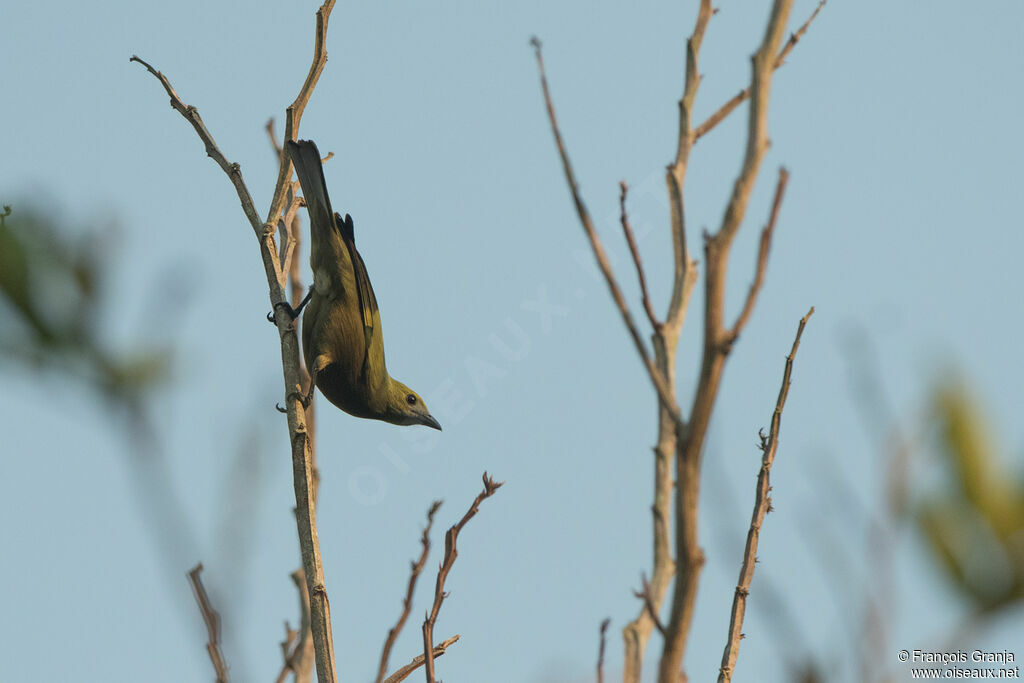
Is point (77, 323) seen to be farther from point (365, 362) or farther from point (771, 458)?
point (365, 362)

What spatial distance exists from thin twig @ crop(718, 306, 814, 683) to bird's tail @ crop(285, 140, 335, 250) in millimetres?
3877

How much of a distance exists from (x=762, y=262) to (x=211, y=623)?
1.56 m

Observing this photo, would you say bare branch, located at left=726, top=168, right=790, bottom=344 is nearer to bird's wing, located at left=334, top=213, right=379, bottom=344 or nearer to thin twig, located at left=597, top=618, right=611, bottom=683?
thin twig, located at left=597, top=618, right=611, bottom=683

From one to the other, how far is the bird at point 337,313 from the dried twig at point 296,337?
1.95m

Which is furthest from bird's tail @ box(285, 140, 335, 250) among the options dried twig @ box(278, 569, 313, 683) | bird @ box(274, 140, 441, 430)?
dried twig @ box(278, 569, 313, 683)

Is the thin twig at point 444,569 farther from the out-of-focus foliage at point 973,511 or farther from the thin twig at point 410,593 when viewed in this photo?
the out-of-focus foliage at point 973,511

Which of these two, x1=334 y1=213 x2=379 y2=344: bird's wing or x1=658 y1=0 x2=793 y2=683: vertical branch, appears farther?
x1=334 y1=213 x2=379 y2=344: bird's wing

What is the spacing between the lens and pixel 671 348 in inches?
66.6

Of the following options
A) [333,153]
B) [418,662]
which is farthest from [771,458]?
[333,153]

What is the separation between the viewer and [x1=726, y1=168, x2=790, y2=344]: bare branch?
1.39 metres

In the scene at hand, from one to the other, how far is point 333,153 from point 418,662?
3660 mm

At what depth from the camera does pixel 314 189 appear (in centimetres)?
635

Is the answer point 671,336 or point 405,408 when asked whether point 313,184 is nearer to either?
point 405,408

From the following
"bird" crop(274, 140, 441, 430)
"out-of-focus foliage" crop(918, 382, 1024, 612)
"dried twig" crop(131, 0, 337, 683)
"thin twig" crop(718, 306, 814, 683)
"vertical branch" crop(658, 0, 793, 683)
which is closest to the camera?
"out-of-focus foliage" crop(918, 382, 1024, 612)
